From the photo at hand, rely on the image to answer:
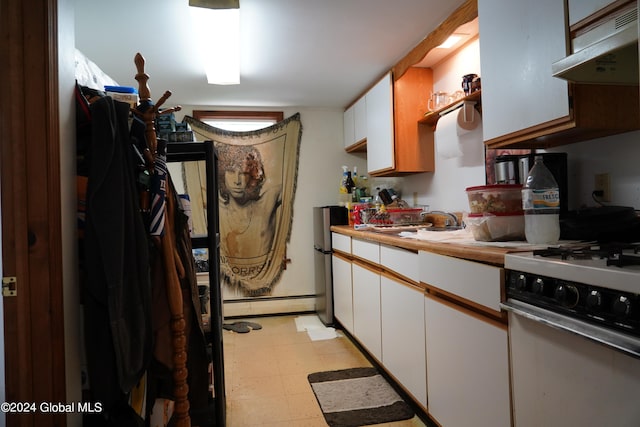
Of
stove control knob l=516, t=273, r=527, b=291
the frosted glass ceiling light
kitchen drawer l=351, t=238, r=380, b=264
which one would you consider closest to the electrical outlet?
stove control knob l=516, t=273, r=527, b=291

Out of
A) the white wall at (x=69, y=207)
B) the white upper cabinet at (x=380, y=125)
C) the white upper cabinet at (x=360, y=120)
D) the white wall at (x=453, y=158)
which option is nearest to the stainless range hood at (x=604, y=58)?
the white wall at (x=453, y=158)

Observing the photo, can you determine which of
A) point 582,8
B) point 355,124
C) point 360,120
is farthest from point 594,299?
point 355,124

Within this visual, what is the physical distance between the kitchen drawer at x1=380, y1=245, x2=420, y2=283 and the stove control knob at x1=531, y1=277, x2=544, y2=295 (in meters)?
0.75

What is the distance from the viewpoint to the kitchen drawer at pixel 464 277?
1.25 metres

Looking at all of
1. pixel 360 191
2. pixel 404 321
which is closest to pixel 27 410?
pixel 404 321

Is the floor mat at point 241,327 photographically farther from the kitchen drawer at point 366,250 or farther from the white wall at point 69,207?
the white wall at point 69,207

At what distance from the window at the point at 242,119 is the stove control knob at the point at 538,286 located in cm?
326

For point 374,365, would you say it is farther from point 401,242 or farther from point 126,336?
point 126,336

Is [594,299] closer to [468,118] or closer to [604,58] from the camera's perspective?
[604,58]

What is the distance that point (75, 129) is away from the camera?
3.70 feet

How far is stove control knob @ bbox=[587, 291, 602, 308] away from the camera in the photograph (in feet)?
2.88

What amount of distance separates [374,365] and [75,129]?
7.34 ft

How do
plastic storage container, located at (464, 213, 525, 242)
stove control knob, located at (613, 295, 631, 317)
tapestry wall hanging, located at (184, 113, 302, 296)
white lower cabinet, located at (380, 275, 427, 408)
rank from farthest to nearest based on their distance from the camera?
tapestry wall hanging, located at (184, 113, 302, 296) → white lower cabinet, located at (380, 275, 427, 408) → plastic storage container, located at (464, 213, 525, 242) → stove control knob, located at (613, 295, 631, 317)

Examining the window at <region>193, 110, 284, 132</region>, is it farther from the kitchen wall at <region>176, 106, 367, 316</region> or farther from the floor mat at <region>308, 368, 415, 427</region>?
the floor mat at <region>308, 368, 415, 427</region>
